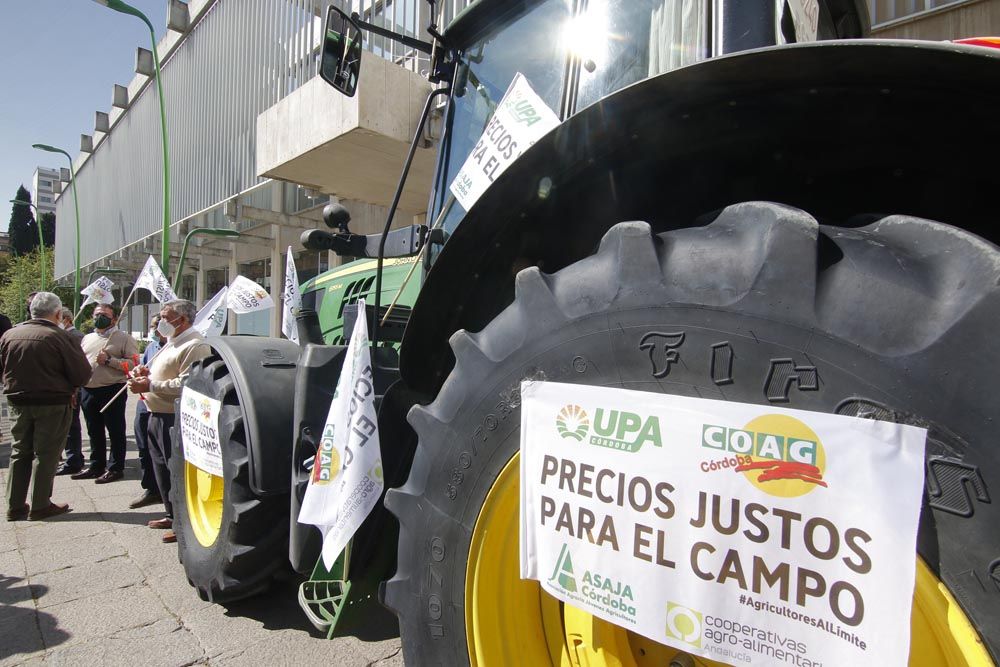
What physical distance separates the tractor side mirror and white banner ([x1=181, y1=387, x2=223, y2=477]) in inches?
60.5

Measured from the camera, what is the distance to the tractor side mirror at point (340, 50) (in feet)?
7.63

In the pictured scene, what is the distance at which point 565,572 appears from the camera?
123cm

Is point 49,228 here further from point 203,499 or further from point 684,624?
point 684,624

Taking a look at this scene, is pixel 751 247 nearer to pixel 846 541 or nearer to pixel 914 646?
pixel 846 541

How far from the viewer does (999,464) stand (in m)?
0.77

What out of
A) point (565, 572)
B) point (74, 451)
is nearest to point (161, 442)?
point (74, 451)

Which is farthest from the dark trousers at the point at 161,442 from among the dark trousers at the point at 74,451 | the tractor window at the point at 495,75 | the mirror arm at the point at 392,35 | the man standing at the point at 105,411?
the mirror arm at the point at 392,35

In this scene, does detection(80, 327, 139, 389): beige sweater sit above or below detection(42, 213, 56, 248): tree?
below

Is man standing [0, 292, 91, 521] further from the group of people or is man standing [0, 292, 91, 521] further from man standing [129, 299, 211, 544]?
man standing [129, 299, 211, 544]

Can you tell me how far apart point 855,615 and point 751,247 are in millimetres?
597

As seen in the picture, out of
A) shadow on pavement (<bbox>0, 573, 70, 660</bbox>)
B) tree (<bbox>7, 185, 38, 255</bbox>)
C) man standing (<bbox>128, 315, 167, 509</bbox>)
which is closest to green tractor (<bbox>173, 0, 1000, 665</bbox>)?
shadow on pavement (<bbox>0, 573, 70, 660</bbox>)

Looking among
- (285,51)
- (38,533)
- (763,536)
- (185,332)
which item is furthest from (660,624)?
(285,51)

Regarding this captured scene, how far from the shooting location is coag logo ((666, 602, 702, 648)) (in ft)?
3.42

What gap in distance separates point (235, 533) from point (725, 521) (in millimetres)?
2245
